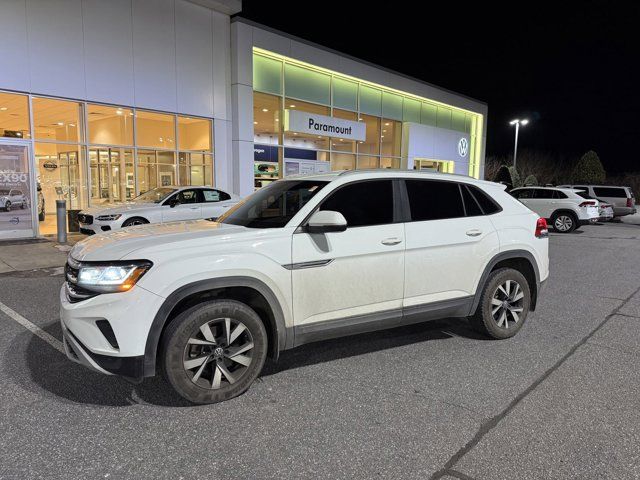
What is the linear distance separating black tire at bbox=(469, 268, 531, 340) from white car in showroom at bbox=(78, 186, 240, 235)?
8.53 metres

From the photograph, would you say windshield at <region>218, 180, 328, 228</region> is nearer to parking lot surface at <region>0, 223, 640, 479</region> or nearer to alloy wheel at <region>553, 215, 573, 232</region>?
parking lot surface at <region>0, 223, 640, 479</region>

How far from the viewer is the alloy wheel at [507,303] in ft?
16.2

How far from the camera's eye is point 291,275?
3740 millimetres

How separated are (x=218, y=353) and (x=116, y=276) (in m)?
0.92

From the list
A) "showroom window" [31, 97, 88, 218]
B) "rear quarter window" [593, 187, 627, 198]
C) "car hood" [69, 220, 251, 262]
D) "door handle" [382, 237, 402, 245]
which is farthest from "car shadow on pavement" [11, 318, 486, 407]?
"rear quarter window" [593, 187, 627, 198]

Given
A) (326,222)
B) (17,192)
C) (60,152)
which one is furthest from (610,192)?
(17,192)

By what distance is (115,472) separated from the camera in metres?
2.71

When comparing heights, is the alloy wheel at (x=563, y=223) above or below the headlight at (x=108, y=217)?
below

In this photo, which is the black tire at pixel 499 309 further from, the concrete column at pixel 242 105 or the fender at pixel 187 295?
the concrete column at pixel 242 105

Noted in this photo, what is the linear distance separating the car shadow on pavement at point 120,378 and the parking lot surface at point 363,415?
2 cm

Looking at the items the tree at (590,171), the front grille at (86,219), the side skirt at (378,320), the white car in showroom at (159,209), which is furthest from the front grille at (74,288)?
the tree at (590,171)

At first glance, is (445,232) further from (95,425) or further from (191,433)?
(95,425)

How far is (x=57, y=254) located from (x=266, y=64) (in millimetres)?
11574

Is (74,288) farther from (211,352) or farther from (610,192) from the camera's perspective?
(610,192)
